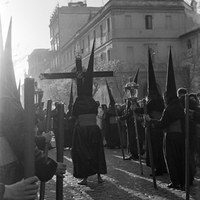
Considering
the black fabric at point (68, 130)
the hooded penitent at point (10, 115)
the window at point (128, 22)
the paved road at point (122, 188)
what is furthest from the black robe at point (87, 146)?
the window at point (128, 22)

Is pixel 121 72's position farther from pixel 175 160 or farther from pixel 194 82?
pixel 175 160

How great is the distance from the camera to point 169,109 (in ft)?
23.6

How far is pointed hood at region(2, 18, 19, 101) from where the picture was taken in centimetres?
281

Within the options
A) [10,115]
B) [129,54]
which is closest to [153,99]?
[10,115]

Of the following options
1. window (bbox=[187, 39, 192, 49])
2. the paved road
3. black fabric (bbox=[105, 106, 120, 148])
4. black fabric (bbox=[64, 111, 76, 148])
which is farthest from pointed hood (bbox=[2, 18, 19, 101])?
window (bbox=[187, 39, 192, 49])

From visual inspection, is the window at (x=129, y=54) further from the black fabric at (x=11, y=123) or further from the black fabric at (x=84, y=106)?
the black fabric at (x=11, y=123)

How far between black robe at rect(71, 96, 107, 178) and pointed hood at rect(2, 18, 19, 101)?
16.9ft

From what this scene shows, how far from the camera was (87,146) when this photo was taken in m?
8.19

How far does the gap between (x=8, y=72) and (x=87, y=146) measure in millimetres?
5449

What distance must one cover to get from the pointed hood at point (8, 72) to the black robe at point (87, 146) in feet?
16.9

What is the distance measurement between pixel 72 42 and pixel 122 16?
16.8 meters

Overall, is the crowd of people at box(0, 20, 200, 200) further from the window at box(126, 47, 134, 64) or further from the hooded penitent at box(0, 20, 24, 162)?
the window at box(126, 47, 134, 64)

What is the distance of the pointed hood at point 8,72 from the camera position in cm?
281

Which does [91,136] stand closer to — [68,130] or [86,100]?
[86,100]
